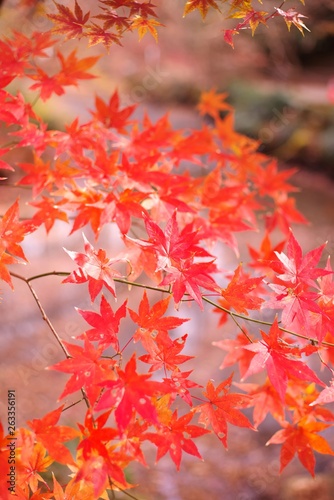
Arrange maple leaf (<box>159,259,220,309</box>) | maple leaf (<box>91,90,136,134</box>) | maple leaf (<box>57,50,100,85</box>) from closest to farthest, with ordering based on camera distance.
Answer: maple leaf (<box>159,259,220,309</box>) → maple leaf (<box>57,50,100,85</box>) → maple leaf (<box>91,90,136,134</box>)

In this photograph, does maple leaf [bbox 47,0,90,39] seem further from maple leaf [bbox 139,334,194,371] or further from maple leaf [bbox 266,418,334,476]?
maple leaf [bbox 266,418,334,476]

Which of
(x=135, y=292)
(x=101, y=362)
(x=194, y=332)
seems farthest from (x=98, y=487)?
(x=135, y=292)

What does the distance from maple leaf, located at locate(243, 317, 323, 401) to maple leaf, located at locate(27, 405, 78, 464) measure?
308 mm

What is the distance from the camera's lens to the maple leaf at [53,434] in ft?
2.74

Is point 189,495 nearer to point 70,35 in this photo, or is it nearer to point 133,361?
point 133,361

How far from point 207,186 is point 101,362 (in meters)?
0.70

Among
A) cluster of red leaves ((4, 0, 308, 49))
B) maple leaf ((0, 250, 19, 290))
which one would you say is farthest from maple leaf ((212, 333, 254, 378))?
cluster of red leaves ((4, 0, 308, 49))

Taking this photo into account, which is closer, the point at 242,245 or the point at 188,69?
the point at 242,245

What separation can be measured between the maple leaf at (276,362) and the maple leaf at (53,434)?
0.31 meters

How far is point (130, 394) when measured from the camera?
752 mm

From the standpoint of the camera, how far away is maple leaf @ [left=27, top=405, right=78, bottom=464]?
0.84m

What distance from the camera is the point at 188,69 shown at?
842 cm

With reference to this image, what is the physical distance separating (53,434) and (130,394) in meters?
0.19

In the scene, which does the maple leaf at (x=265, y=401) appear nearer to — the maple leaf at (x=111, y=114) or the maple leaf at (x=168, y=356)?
the maple leaf at (x=168, y=356)
